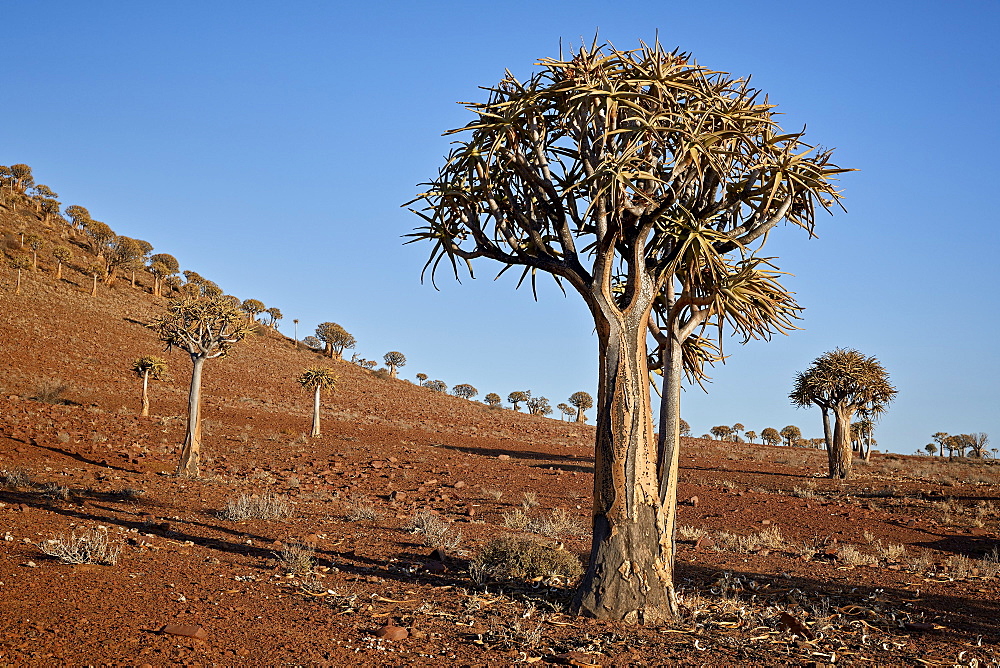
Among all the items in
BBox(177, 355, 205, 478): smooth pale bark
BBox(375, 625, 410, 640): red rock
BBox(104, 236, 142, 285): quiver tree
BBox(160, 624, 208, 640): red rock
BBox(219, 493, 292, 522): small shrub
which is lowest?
BBox(375, 625, 410, 640): red rock

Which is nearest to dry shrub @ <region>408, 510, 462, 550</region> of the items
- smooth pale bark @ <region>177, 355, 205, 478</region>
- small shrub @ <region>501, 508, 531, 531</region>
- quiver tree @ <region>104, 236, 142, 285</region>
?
small shrub @ <region>501, 508, 531, 531</region>

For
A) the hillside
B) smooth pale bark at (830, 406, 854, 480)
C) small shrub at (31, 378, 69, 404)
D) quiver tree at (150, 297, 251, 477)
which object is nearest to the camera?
the hillside

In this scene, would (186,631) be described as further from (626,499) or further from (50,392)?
(50,392)

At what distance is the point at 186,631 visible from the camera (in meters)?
5.95

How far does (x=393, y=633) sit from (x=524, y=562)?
2.86m

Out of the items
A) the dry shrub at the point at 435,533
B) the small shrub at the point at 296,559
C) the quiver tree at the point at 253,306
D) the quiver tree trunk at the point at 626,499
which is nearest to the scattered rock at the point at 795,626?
the quiver tree trunk at the point at 626,499

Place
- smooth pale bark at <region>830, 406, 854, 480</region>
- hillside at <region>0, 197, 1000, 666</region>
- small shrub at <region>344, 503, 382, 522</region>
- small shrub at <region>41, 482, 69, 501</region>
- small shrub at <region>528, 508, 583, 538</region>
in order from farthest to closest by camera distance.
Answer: smooth pale bark at <region>830, 406, 854, 480</region> < small shrub at <region>344, 503, 382, 522</region> < small shrub at <region>528, 508, 583, 538</region> < small shrub at <region>41, 482, 69, 501</region> < hillside at <region>0, 197, 1000, 666</region>

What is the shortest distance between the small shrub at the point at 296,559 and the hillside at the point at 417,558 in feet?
0.15

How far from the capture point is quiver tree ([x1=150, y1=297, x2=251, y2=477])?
18.3 m

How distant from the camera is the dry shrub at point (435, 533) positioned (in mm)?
10656

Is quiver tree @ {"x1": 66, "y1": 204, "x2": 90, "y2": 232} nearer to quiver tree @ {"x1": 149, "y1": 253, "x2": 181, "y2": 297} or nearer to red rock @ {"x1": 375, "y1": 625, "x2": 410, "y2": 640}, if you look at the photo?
quiver tree @ {"x1": 149, "y1": 253, "x2": 181, "y2": 297}

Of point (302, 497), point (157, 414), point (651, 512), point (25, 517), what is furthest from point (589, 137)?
point (157, 414)

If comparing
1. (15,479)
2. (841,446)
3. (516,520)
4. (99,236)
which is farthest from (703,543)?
(99,236)

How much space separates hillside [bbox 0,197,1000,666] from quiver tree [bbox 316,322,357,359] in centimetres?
4402
